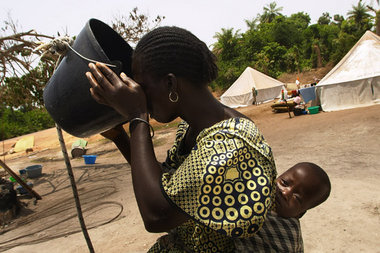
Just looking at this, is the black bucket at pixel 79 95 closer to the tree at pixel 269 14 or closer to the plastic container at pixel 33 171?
the plastic container at pixel 33 171

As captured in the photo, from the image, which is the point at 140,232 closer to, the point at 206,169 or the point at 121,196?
the point at 121,196

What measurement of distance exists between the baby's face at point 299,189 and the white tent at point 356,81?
11.9 metres

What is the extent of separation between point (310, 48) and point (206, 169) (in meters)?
38.6

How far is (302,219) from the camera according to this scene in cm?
305

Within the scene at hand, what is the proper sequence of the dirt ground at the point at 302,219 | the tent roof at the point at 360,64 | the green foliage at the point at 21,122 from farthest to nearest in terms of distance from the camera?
1. the green foliage at the point at 21,122
2. the tent roof at the point at 360,64
3. the dirt ground at the point at 302,219

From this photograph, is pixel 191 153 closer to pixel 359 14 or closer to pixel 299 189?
pixel 299 189

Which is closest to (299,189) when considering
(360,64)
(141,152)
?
(141,152)

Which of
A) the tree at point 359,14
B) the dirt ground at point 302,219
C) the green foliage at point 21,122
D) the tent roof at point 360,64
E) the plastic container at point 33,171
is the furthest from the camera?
the tree at point 359,14

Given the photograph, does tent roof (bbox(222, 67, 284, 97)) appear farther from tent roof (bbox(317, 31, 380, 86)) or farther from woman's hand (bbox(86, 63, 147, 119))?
woman's hand (bbox(86, 63, 147, 119))

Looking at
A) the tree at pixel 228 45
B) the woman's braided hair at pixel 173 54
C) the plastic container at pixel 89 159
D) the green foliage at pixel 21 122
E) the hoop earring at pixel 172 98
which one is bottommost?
the plastic container at pixel 89 159

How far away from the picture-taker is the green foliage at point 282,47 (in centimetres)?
3159

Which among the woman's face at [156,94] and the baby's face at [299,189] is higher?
the woman's face at [156,94]

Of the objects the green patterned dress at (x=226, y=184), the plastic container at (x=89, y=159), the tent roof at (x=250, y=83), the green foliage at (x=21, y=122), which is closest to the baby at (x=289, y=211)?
the green patterned dress at (x=226, y=184)

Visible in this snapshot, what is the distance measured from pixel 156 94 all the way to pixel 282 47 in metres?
34.5
